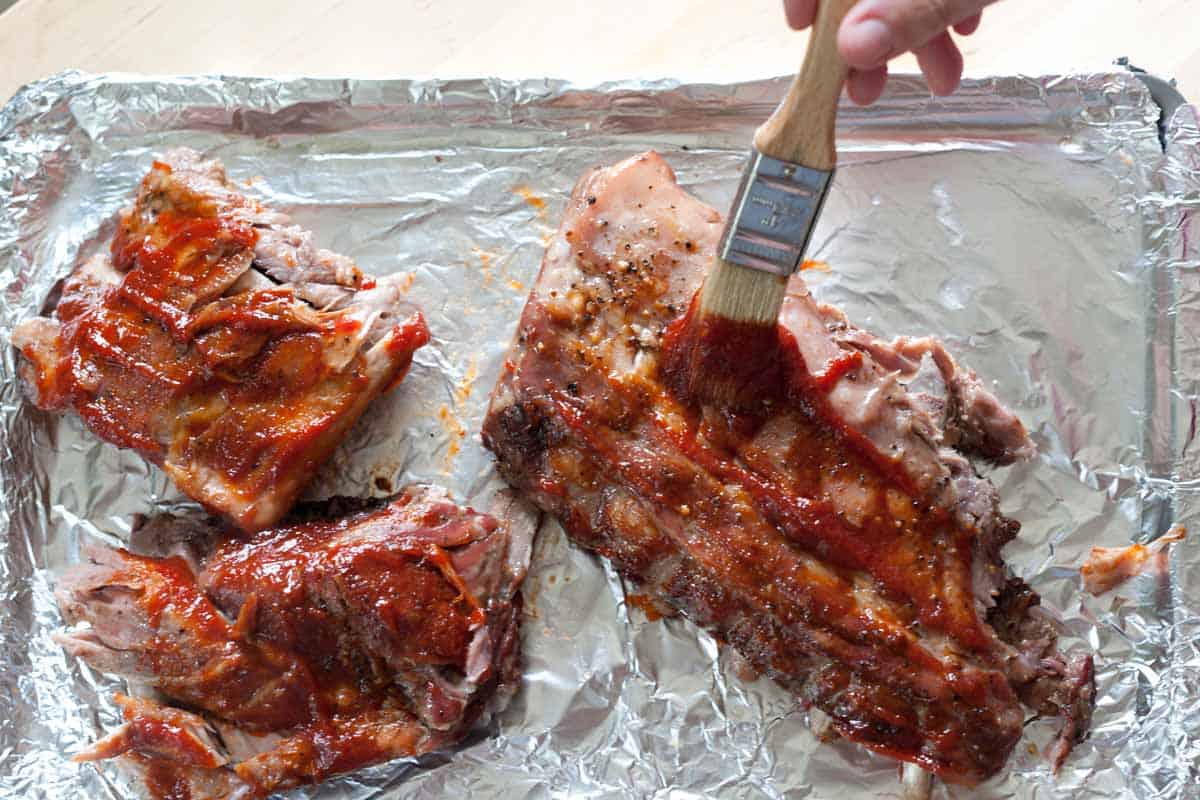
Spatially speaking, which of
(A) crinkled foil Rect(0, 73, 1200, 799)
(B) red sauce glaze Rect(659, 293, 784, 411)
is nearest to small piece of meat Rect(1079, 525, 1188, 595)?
(A) crinkled foil Rect(0, 73, 1200, 799)

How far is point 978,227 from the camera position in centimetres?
391

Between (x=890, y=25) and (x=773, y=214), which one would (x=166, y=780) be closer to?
(x=773, y=214)

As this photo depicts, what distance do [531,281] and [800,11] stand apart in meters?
1.49

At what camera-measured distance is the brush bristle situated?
110 inches

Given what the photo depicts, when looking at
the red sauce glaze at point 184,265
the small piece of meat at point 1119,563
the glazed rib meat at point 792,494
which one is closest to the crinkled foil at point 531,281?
the small piece of meat at point 1119,563

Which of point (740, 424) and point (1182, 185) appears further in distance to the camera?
point (1182, 185)

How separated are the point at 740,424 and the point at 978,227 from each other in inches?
61.6

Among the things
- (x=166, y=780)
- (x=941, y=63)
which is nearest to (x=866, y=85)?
(x=941, y=63)

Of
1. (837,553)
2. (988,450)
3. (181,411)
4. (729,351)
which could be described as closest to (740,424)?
(729,351)

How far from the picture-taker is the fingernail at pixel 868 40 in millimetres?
2319

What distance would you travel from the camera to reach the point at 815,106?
2.49 meters

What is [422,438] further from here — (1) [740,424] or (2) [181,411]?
(1) [740,424]

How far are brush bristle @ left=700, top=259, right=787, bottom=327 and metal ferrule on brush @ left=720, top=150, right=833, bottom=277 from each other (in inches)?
1.2

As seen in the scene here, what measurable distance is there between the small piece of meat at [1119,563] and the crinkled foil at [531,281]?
5 centimetres
